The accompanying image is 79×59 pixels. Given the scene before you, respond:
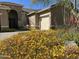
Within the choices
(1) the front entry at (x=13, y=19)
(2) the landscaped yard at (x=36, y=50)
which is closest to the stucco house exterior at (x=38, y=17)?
(1) the front entry at (x=13, y=19)

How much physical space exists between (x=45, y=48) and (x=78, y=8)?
54.4ft

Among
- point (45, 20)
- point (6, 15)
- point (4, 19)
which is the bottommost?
point (45, 20)

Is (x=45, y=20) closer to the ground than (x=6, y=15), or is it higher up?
closer to the ground

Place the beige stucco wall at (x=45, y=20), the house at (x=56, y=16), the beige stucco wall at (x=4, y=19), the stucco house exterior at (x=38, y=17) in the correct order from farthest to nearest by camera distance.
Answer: the beige stucco wall at (x=4, y=19) < the beige stucco wall at (x=45, y=20) < the stucco house exterior at (x=38, y=17) < the house at (x=56, y=16)

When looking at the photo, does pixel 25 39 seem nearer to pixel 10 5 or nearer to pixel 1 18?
pixel 1 18

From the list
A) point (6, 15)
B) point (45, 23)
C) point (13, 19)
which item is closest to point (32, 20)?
point (13, 19)

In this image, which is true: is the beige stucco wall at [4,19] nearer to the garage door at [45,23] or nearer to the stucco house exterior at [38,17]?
the stucco house exterior at [38,17]

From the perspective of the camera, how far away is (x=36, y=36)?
1101 cm

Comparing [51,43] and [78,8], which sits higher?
[78,8]

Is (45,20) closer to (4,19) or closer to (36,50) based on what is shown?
(4,19)

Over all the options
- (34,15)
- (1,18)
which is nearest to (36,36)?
(1,18)

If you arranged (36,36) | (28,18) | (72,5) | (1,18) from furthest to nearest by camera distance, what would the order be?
(28,18), (1,18), (72,5), (36,36)

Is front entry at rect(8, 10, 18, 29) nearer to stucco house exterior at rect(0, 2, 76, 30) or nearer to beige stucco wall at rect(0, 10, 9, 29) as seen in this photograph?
stucco house exterior at rect(0, 2, 76, 30)

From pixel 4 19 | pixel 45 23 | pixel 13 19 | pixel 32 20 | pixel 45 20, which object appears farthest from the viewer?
pixel 32 20
